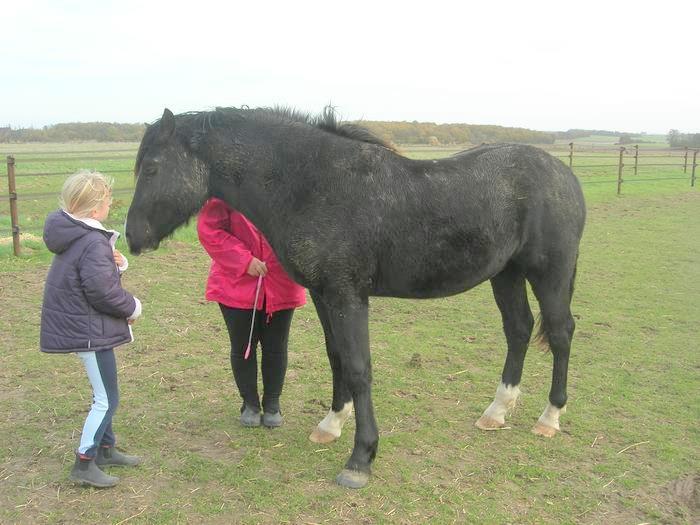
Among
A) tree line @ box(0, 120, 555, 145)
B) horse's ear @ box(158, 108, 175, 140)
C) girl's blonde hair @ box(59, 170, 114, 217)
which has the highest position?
tree line @ box(0, 120, 555, 145)

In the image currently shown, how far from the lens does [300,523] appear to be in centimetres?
297

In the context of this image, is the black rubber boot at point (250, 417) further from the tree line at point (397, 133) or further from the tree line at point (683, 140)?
the tree line at point (683, 140)

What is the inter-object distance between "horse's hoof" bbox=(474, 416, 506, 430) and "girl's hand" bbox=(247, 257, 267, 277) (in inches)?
71.0

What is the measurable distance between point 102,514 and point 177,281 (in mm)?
4996

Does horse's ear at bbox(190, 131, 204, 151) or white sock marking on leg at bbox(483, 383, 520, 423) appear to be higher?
horse's ear at bbox(190, 131, 204, 151)

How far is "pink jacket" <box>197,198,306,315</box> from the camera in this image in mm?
3742

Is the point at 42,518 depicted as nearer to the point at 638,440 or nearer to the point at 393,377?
the point at 393,377

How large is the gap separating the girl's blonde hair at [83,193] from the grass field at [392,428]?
1523 millimetres

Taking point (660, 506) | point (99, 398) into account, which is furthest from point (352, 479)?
point (660, 506)

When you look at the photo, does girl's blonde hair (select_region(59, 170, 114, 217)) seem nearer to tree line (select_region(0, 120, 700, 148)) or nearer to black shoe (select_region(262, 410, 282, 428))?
black shoe (select_region(262, 410, 282, 428))

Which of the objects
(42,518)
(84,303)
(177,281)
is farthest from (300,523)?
(177,281)

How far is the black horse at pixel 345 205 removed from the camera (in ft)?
10.8

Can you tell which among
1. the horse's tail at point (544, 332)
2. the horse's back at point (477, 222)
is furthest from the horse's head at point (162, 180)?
the horse's tail at point (544, 332)

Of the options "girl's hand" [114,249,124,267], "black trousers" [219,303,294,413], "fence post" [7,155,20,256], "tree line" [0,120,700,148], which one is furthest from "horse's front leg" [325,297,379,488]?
"tree line" [0,120,700,148]
